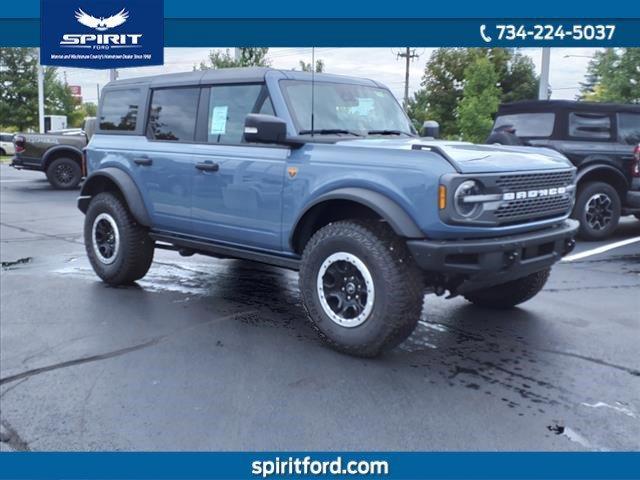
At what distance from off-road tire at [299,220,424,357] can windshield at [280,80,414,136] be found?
3.20 ft

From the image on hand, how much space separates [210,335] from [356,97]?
228 centimetres

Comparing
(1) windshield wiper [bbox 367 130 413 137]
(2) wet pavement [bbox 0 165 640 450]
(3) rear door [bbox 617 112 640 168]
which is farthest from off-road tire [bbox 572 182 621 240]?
(1) windshield wiper [bbox 367 130 413 137]

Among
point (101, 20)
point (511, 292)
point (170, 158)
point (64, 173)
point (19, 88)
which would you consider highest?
point (19, 88)

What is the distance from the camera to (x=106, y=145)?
6188mm

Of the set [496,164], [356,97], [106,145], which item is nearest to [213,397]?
[496,164]

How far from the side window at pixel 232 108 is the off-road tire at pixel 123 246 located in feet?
4.19

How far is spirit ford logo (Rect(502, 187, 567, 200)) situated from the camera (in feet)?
13.3

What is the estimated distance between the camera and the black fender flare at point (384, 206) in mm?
3926

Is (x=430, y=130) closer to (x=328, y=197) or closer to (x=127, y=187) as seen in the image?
(x=328, y=197)

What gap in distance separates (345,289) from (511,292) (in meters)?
1.77

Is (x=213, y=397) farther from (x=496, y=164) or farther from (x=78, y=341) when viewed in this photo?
(x=496, y=164)

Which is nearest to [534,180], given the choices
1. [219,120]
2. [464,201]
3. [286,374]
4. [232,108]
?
[464,201]

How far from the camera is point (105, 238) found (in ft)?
20.4

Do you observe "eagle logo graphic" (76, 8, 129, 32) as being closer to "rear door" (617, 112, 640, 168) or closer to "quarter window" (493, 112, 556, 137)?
"quarter window" (493, 112, 556, 137)
